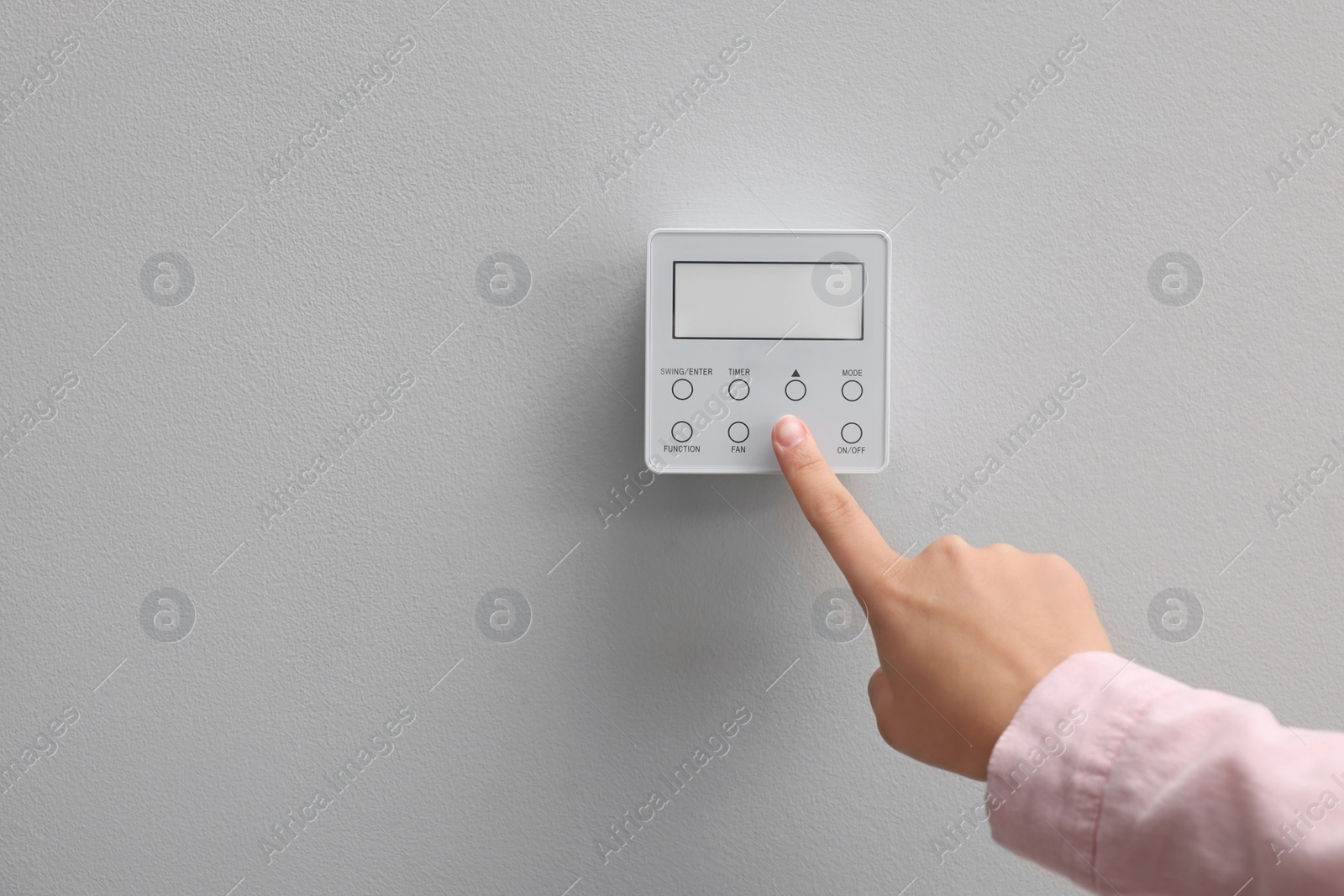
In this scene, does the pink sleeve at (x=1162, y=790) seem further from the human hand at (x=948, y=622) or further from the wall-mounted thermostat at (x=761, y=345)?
the wall-mounted thermostat at (x=761, y=345)

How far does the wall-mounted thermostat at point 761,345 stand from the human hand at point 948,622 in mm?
23

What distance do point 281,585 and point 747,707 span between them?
324 mm

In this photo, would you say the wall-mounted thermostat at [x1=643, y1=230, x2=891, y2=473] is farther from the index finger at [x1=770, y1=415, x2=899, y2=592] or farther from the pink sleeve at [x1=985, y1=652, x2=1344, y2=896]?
the pink sleeve at [x1=985, y1=652, x2=1344, y2=896]

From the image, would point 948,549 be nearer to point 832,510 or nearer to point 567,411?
point 832,510

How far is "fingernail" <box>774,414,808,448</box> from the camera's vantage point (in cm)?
48

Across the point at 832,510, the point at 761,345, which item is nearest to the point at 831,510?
the point at 832,510

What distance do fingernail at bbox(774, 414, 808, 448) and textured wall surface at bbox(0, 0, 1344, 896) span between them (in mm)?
71

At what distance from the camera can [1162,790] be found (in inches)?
14.5

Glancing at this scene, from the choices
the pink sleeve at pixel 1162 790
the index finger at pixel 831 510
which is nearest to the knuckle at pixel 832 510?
the index finger at pixel 831 510

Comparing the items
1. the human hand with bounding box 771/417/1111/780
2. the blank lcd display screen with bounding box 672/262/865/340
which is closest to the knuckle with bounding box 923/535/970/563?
the human hand with bounding box 771/417/1111/780

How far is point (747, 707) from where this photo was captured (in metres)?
0.55

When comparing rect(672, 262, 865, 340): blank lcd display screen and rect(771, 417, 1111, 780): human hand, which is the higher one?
rect(672, 262, 865, 340): blank lcd display screen

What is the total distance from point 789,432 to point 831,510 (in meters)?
0.05

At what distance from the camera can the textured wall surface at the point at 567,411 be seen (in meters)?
0.53
